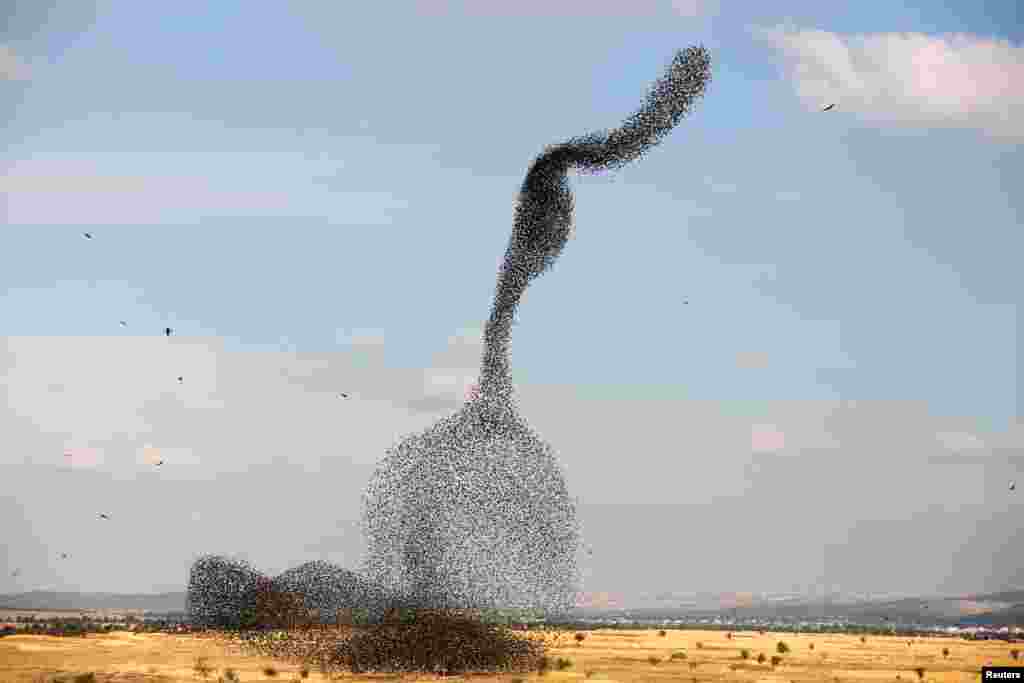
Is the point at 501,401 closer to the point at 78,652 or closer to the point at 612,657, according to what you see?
the point at 612,657

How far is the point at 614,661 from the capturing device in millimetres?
80312

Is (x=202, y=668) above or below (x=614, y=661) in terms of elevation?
below

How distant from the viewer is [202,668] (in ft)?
240

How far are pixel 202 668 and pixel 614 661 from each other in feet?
71.6

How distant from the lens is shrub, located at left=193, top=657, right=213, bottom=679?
71.7 meters

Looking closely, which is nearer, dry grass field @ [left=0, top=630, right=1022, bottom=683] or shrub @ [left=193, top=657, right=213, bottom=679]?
shrub @ [left=193, top=657, right=213, bottom=679]

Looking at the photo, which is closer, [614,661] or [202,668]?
[202,668]

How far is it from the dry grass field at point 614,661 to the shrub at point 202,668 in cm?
28

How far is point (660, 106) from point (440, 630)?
2614cm

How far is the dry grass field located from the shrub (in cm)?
28

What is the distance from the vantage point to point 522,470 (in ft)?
217

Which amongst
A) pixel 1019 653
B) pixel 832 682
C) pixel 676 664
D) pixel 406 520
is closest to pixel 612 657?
pixel 676 664

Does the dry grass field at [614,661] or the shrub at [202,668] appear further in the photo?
the dry grass field at [614,661]

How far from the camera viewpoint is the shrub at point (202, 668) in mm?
71669
